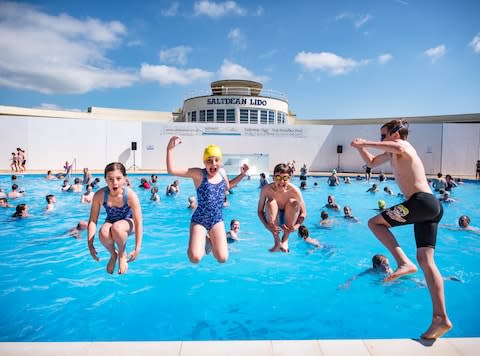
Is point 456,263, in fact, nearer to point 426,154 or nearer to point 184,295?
point 184,295

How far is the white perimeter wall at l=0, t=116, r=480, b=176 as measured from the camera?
25594 millimetres

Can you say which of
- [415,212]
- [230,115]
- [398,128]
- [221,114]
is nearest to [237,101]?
[230,115]

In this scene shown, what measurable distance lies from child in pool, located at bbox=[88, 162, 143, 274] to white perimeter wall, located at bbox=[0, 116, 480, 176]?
23.1 m

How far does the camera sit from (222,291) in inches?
263

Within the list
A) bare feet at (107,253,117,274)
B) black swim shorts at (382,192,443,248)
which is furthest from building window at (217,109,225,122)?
black swim shorts at (382,192,443,248)

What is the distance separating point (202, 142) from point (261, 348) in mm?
25066

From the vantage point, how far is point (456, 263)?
27.3 ft

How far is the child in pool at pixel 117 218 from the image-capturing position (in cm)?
398

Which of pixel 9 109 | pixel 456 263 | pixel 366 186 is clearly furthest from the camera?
pixel 9 109

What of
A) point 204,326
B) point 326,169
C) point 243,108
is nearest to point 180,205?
point 204,326

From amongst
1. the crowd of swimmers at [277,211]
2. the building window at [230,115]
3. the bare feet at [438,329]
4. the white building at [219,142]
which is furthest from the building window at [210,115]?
the bare feet at [438,329]

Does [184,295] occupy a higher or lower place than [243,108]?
lower

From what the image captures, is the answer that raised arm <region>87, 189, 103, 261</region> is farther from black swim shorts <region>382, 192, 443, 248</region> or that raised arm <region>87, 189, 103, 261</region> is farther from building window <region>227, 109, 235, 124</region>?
building window <region>227, 109, 235, 124</region>

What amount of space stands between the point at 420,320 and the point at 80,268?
714 centimetres
